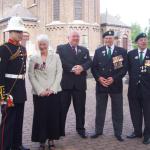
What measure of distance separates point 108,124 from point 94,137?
151 centimetres

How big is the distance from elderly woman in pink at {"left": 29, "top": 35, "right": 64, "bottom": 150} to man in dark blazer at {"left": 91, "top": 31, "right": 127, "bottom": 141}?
1173 mm

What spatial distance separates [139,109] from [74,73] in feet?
5.35

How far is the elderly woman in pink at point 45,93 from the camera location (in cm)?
648

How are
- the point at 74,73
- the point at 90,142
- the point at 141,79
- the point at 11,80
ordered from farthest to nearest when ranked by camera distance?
the point at 74,73 < the point at 141,79 < the point at 90,142 < the point at 11,80

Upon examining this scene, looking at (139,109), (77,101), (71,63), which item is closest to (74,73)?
(71,63)

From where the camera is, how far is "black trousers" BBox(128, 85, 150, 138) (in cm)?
732

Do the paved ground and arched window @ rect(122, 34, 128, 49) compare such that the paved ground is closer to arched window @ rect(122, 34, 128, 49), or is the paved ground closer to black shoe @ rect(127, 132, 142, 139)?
black shoe @ rect(127, 132, 142, 139)

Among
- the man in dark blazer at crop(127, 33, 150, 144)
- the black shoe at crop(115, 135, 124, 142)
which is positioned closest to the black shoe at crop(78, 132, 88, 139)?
the black shoe at crop(115, 135, 124, 142)

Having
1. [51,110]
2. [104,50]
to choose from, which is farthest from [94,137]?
[104,50]

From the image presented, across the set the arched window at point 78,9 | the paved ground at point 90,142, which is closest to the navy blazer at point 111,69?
the paved ground at point 90,142

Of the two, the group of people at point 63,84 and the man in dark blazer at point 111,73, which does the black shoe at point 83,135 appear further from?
the man in dark blazer at point 111,73

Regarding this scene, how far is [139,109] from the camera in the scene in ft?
24.7

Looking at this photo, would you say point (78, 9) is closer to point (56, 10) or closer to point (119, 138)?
point (56, 10)

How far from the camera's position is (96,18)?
1714 inches
